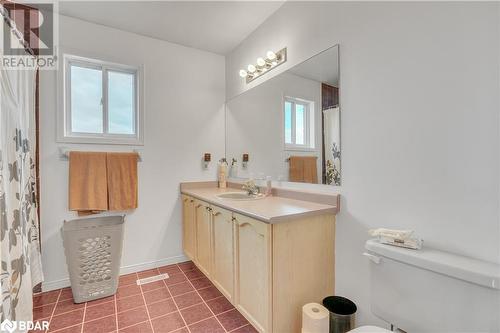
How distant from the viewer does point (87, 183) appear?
220cm

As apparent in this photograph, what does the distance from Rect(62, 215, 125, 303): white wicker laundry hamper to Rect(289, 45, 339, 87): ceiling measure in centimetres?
203

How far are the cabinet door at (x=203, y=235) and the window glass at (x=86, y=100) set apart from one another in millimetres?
1331

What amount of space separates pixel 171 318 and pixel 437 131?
6.70ft

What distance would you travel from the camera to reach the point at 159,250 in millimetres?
2617

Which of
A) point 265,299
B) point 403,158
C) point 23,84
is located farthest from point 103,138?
point 403,158

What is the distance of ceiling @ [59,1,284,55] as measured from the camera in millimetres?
2033

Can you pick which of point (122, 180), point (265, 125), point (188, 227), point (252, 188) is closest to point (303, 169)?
point (252, 188)

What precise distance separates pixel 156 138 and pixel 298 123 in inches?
61.5

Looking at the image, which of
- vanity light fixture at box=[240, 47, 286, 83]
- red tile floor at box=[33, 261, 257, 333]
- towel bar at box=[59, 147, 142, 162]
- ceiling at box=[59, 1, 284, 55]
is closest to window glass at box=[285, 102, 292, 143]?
vanity light fixture at box=[240, 47, 286, 83]

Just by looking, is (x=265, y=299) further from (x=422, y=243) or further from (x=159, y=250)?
(x=159, y=250)

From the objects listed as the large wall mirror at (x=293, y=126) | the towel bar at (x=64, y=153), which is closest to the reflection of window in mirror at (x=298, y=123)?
the large wall mirror at (x=293, y=126)
